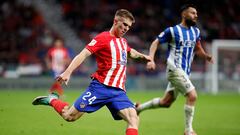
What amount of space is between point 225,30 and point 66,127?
56.3 feet

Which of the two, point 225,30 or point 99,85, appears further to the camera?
point 225,30

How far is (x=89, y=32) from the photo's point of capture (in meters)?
25.8

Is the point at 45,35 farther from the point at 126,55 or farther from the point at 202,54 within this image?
the point at 126,55

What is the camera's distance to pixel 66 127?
33.6 ft

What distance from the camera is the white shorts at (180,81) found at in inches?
379

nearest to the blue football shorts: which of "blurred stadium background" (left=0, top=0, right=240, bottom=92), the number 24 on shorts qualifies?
the number 24 on shorts

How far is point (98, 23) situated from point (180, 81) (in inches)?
651

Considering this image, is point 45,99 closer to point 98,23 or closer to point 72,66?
point 72,66

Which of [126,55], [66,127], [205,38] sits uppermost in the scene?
[205,38]

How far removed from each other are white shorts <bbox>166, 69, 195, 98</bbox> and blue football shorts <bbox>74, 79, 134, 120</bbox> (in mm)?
2388

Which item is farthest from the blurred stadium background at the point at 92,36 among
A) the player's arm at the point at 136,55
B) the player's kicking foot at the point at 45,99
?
the player's arm at the point at 136,55

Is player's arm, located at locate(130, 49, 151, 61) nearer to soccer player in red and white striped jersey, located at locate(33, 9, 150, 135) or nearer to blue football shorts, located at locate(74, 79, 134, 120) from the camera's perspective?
soccer player in red and white striped jersey, located at locate(33, 9, 150, 135)

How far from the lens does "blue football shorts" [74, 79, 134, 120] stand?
24.2 feet

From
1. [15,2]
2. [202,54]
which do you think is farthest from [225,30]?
[202,54]
